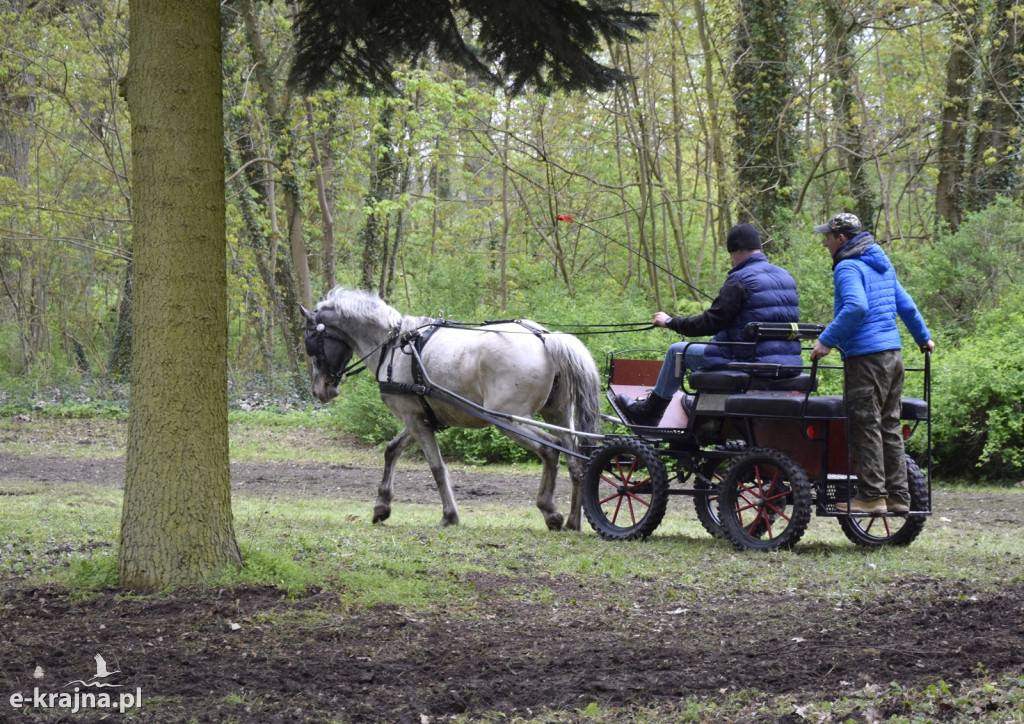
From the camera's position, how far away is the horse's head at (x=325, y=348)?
32.6 ft

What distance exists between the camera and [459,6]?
7098mm

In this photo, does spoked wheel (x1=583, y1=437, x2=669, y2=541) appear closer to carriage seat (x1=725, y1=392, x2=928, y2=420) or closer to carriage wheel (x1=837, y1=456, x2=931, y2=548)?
carriage seat (x1=725, y1=392, x2=928, y2=420)

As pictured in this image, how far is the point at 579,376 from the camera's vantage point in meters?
8.92

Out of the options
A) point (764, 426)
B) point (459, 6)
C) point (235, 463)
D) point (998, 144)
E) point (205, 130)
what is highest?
point (998, 144)

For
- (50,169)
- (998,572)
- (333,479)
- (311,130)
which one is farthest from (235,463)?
(50,169)

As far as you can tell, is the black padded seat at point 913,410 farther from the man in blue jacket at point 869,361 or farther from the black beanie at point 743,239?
the black beanie at point 743,239

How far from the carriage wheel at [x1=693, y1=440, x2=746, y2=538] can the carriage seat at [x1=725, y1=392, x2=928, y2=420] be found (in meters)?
0.64

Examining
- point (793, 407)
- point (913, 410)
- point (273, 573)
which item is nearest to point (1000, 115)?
point (913, 410)

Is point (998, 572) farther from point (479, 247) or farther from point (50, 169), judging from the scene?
point (50, 169)

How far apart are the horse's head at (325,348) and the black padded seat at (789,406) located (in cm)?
421

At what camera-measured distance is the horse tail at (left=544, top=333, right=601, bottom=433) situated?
8.91 metres

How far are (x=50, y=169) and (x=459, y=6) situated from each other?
26.7 metres

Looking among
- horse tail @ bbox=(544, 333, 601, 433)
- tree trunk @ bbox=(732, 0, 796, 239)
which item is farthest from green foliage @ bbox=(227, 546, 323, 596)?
tree trunk @ bbox=(732, 0, 796, 239)

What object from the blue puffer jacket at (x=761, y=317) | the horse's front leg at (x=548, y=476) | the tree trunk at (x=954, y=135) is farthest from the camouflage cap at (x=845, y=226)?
the tree trunk at (x=954, y=135)
